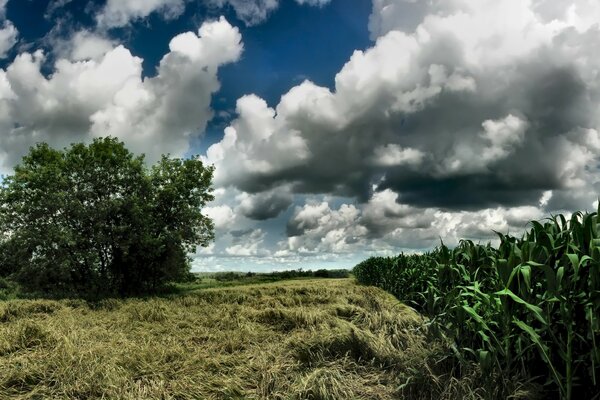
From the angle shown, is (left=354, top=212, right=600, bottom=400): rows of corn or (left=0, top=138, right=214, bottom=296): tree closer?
(left=354, top=212, right=600, bottom=400): rows of corn

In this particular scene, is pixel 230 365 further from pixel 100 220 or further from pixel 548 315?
pixel 100 220

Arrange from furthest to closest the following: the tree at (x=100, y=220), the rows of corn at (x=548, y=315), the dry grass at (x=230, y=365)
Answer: the tree at (x=100, y=220) < the dry grass at (x=230, y=365) < the rows of corn at (x=548, y=315)

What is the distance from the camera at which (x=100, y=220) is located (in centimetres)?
2219

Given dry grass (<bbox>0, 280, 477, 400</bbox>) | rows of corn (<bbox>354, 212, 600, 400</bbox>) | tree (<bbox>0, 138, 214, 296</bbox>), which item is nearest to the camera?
rows of corn (<bbox>354, 212, 600, 400</bbox>)

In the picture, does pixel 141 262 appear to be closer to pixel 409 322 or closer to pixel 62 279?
pixel 62 279

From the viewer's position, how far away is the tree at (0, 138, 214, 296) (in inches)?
846

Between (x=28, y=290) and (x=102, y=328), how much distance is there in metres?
15.9

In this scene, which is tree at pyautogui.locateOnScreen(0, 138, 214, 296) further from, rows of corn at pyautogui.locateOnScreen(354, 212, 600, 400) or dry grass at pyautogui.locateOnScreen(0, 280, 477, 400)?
rows of corn at pyautogui.locateOnScreen(354, 212, 600, 400)

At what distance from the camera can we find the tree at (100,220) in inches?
846

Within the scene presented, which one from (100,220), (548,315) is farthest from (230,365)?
(100,220)

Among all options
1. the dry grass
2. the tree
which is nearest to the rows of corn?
the dry grass

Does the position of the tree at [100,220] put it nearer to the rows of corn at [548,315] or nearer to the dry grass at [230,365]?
the dry grass at [230,365]

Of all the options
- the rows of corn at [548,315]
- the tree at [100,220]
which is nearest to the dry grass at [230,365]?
the rows of corn at [548,315]

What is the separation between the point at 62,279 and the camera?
72.3 feet
